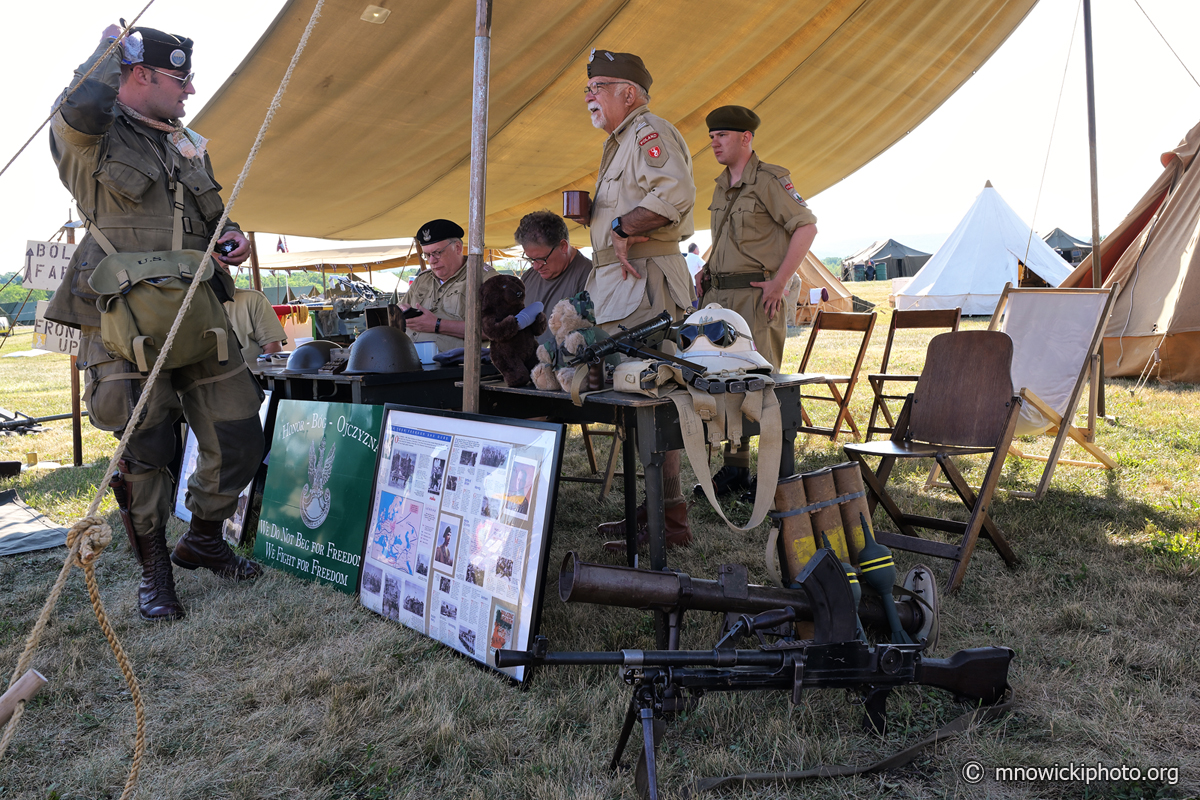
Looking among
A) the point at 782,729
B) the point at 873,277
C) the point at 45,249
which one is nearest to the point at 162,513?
the point at 782,729

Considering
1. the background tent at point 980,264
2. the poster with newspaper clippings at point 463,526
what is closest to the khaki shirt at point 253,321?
the poster with newspaper clippings at point 463,526

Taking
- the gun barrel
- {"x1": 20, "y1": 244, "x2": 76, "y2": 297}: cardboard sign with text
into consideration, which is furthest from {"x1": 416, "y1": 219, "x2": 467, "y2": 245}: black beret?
the gun barrel

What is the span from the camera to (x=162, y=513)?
2.72m

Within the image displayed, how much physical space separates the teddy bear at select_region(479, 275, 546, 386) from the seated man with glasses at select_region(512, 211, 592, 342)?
2.64ft

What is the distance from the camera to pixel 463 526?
2.28m

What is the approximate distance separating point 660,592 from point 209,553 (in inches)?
82.3

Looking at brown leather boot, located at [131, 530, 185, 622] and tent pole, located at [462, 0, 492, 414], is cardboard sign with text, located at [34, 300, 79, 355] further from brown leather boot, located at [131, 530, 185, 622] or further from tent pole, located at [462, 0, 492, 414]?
tent pole, located at [462, 0, 492, 414]

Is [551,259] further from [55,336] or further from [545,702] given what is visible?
[55,336]

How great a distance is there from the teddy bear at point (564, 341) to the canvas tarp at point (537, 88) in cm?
204

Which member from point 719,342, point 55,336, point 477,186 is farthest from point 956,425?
point 55,336

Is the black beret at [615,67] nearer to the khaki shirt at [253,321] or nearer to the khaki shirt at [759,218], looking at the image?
the khaki shirt at [759,218]

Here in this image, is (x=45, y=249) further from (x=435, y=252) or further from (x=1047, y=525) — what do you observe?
(x=1047, y=525)

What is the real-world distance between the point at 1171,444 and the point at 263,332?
5938 mm

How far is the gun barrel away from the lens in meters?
1.79
